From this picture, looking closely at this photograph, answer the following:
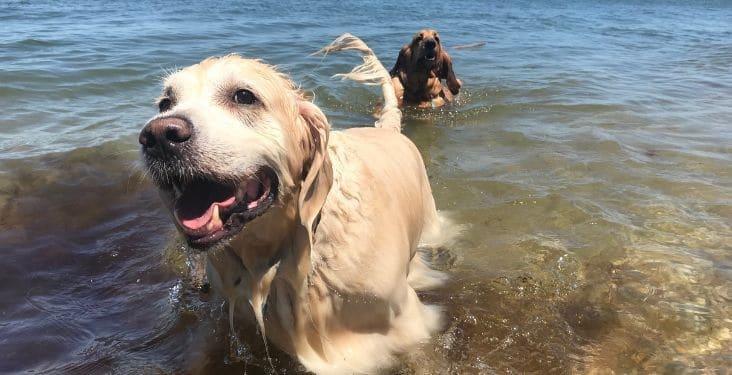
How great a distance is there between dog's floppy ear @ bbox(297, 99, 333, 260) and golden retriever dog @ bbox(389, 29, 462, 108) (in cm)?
718

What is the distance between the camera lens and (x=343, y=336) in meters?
3.14

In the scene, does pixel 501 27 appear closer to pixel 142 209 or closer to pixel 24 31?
pixel 24 31

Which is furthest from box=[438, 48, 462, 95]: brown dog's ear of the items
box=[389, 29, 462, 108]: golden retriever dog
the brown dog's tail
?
the brown dog's tail

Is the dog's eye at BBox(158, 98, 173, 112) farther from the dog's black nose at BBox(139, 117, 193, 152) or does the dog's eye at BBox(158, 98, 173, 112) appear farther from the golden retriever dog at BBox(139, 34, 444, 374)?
the dog's black nose at BBox(139, 117, 193, 152)

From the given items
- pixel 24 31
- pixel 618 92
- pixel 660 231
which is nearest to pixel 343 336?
pixel 660 231

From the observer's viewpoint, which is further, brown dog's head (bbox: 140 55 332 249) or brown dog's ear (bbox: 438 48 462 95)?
brown dog's ear (bbox: 438 48 462 95)

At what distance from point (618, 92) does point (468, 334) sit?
26.5 ft

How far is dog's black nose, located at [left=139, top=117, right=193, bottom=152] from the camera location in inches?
92.1

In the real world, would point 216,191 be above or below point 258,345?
above

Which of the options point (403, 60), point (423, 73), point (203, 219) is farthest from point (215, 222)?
point (403, 60)

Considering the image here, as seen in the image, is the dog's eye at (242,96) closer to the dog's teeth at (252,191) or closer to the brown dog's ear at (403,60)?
the dog's teeth at (252,191)

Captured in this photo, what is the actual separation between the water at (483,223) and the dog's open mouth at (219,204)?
1.19 m

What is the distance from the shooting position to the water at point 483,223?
142 inches

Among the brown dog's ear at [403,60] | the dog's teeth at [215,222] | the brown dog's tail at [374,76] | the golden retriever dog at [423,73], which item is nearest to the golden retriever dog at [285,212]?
the dog's teeth at [215,222]
